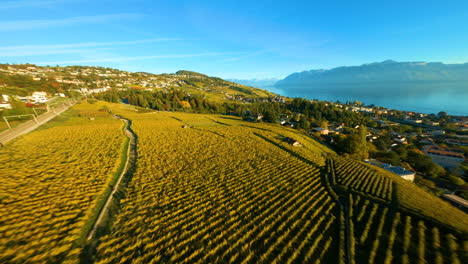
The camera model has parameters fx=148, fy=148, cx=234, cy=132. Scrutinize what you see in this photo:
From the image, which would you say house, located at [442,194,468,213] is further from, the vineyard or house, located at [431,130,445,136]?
house, located at [431,130,445,136]

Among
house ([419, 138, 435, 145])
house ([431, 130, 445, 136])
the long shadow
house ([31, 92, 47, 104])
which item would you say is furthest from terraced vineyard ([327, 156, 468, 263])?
house ([31, 92, 47, 104])

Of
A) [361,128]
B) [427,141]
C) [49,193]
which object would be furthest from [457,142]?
[49,193]

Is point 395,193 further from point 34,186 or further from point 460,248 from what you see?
point 34,186

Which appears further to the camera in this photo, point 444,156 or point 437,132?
point 437,132

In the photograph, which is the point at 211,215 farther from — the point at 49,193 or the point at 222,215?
the point at 49,193

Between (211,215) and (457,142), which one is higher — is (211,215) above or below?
above

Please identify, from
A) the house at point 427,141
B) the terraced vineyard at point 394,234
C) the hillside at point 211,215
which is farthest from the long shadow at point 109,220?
the house at point 427,141

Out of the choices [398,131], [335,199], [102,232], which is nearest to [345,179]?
[335,199]
